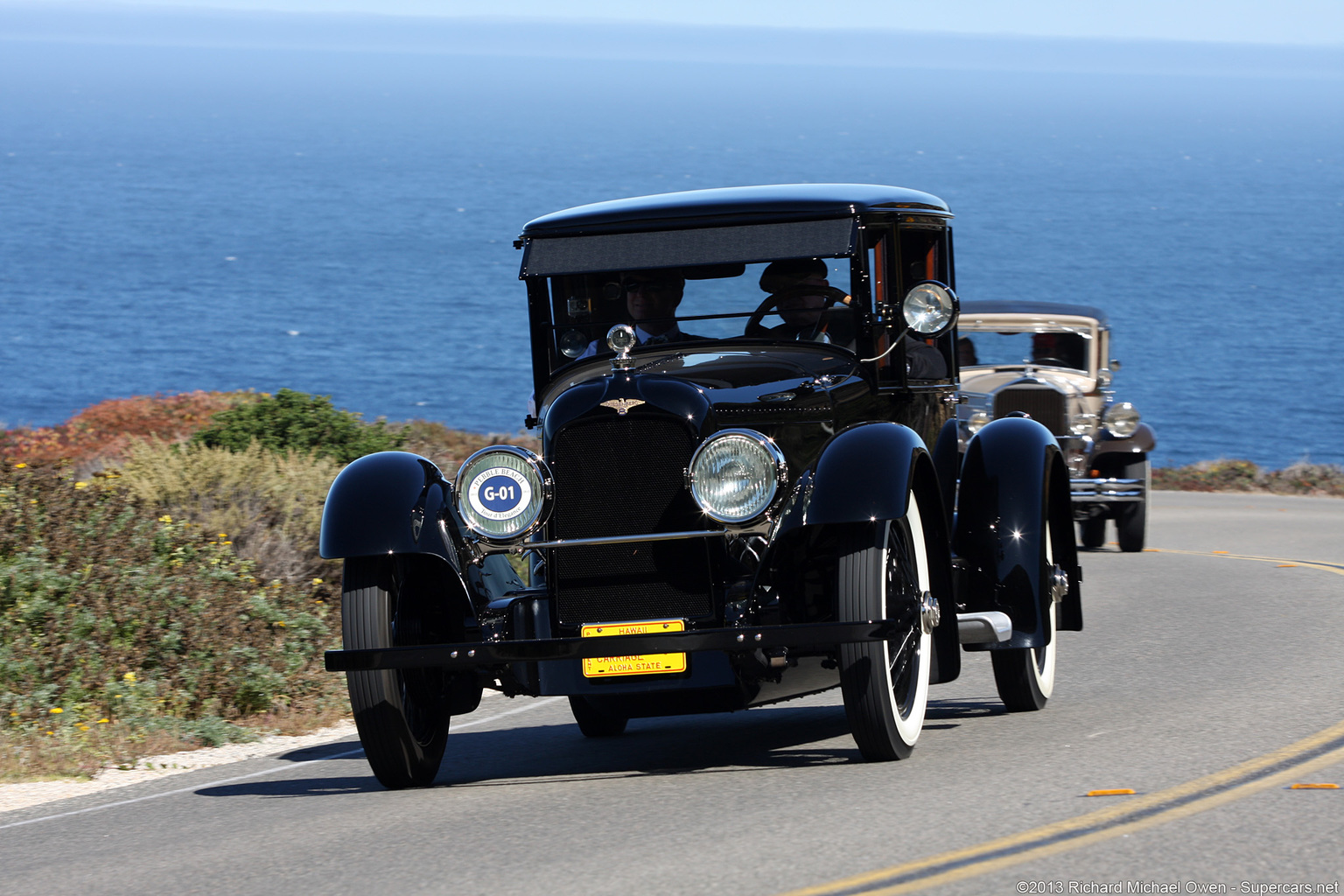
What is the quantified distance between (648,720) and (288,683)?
2.52 metres

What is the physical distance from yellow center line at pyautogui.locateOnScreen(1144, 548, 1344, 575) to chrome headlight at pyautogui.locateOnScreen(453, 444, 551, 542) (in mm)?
11237

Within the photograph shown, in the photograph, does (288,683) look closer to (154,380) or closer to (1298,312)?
(154,380)

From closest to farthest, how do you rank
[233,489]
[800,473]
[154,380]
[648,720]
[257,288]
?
[800,473] < [648,720] < [233,489] < [154,380] < [257,288]

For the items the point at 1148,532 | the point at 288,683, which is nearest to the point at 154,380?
the point at 1148,532

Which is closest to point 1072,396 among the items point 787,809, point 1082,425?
point 1082,425

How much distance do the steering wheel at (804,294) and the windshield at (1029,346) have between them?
11763mm

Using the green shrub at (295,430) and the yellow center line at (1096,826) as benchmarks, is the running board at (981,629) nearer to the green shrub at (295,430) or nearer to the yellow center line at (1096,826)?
the yellow center line at (1096,826)

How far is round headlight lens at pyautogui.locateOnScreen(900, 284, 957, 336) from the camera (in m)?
7.85

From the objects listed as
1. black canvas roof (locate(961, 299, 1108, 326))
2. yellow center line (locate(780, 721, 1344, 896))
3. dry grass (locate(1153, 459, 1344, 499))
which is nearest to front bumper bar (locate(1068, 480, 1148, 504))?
black canvas roof (locate(961, 299, 1108, 326))

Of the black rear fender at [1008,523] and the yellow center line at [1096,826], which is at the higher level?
the black rear fender at [1008,523]

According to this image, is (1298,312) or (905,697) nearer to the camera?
(905,697)

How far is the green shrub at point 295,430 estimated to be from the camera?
16.8m

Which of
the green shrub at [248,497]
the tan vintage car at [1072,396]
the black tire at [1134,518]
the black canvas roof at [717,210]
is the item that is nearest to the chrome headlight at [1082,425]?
the tan vintage car at [1072,396]

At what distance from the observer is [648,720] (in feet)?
30.4
